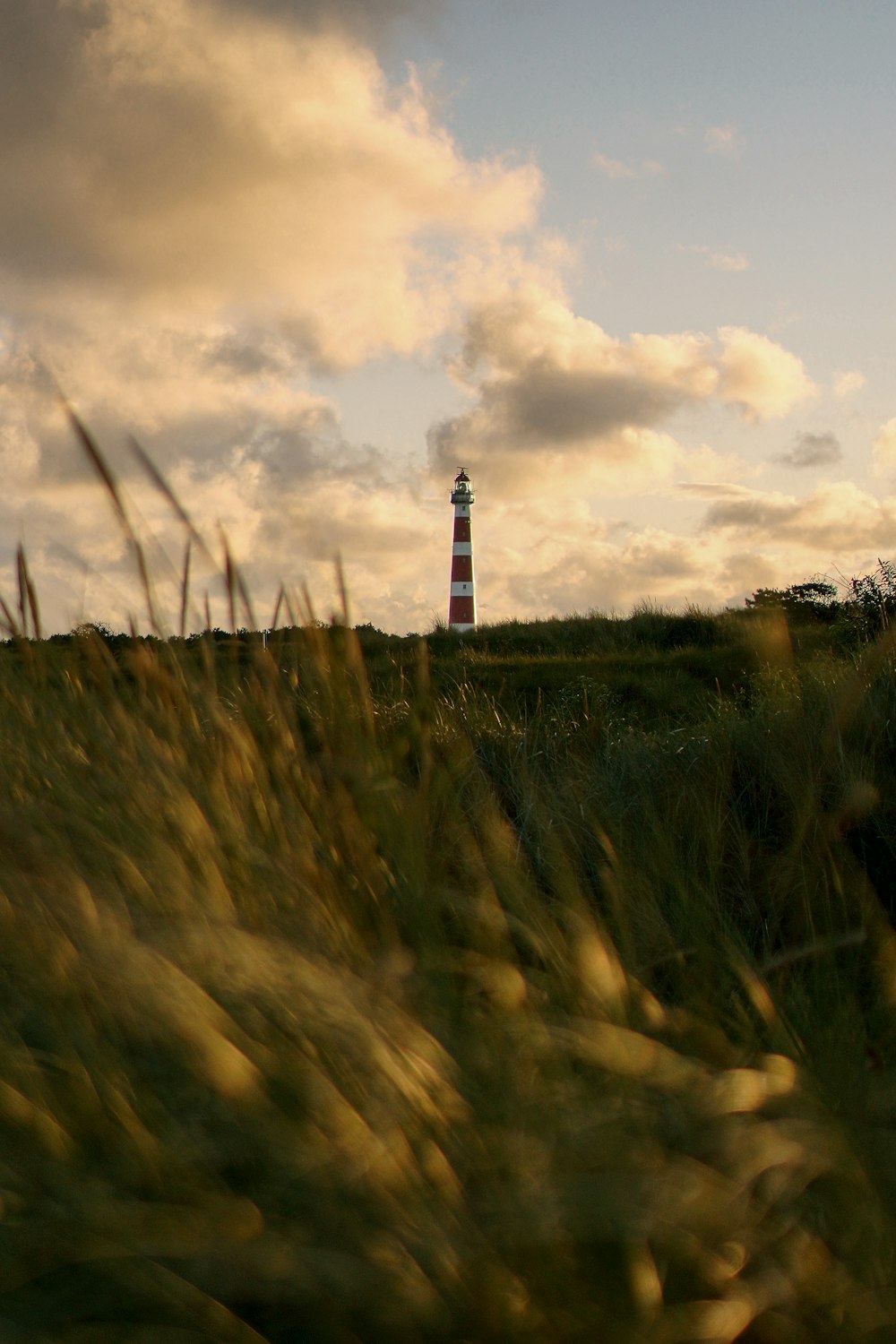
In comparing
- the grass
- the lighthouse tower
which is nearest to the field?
the grass

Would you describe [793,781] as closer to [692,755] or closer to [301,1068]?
[692,755]

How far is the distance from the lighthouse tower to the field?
29.5m

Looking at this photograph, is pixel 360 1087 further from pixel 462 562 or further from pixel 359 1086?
pixel 462 562

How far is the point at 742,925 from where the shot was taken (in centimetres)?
308

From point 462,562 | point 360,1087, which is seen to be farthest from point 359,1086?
point 462,562

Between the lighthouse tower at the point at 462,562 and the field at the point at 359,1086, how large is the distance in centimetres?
2953

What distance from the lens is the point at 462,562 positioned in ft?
110

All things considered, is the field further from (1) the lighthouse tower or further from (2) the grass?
(1) the lighthouse tower

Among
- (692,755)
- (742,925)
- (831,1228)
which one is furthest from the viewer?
(692,755)

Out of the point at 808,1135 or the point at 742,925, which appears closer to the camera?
the point at 808,1135

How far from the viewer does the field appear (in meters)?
0.94

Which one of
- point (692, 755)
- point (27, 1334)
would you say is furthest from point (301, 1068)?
point (692, 755)

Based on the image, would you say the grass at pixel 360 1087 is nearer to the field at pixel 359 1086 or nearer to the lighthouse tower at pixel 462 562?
the field at pixel 359 1086

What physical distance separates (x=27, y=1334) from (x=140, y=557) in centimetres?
134
